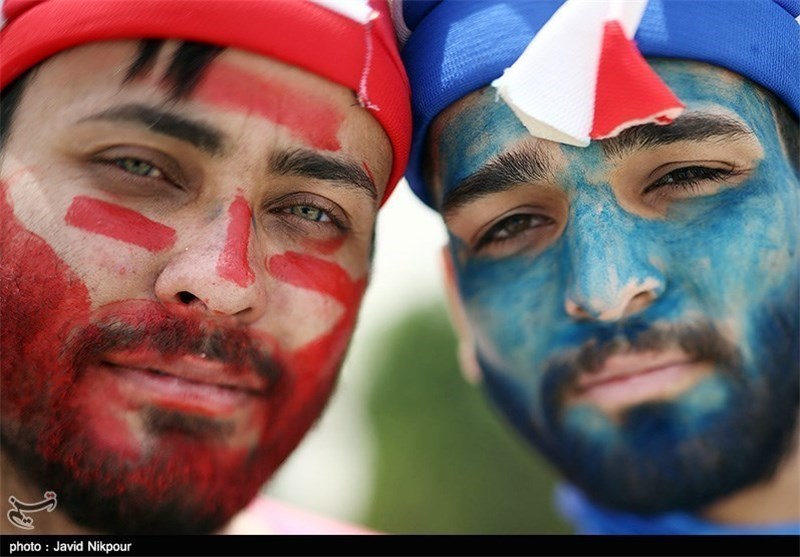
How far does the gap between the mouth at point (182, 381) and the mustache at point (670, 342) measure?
84 cm

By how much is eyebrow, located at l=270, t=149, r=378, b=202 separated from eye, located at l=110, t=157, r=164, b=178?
0.84ft

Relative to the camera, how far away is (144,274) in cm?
193

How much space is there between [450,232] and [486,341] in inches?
12.6

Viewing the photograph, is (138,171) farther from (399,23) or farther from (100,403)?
(399,23)

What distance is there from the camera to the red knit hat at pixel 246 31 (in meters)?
1.95

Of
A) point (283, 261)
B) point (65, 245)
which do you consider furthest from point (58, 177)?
point (283, 261)

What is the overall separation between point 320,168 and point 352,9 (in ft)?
1.23

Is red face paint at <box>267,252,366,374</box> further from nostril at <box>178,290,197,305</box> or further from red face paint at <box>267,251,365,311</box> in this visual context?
nostril at <box>178,290,197,305</box>

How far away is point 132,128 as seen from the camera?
1942mm

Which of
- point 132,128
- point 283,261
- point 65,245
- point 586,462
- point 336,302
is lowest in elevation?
point 586,462

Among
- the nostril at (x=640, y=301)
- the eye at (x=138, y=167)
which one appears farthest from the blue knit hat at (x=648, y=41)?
the eye at (x=138, y=167)

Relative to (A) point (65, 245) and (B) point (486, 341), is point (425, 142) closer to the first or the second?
(B) point (486, 341)

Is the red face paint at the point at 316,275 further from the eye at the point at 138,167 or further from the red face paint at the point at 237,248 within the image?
the eye at the point at 138,167

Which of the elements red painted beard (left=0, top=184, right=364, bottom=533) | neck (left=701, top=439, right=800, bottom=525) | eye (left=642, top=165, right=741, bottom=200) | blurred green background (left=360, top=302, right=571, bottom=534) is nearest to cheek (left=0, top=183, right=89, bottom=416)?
red painted beard (left=0, top=184, right=364, bottom=533)
